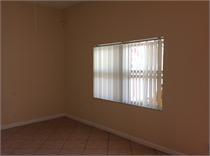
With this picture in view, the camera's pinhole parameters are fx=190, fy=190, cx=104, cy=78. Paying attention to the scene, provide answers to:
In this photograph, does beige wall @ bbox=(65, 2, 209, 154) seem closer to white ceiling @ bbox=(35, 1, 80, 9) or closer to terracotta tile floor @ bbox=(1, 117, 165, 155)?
terracotta tile floor @ bbox=(1, 117, 165, 155)

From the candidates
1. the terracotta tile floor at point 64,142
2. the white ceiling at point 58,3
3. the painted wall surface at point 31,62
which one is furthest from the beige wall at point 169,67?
the painted wall surface at point 31,62

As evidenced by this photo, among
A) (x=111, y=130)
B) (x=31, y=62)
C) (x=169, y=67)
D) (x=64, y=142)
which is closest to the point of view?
(x=169, y=67)

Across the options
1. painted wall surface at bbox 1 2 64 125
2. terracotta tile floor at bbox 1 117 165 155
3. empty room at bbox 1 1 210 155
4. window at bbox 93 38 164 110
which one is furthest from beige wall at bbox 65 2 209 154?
painted wall surface at bbox 1 2 64 125

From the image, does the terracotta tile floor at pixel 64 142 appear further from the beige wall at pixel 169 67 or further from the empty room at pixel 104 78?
the beige wall at pixel 169 67

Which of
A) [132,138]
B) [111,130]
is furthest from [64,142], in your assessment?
[132,138]

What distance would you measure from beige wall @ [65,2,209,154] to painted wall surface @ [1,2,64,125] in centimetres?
113

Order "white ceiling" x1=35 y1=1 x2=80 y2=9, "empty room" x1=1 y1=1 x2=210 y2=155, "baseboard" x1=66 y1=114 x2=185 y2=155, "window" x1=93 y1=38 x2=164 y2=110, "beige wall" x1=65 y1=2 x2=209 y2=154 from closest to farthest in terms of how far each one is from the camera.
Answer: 1. "beige wall" x1=65 y1=2 x2=209 y2=154
2. "empty room" x1=1 y1=1 x2=210 y2=155
3. "baseboard" x1=66 y1=114 x2=185 y2=155
4. "window" x1=93 y1=38 x2=164 y2=110
5. "white ceiling" x1=35 y1=1 x2=80 y2=9

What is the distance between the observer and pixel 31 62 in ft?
15.3

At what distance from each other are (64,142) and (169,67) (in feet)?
7.55

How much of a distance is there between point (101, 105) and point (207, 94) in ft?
7.34

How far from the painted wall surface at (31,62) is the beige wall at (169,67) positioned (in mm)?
1131

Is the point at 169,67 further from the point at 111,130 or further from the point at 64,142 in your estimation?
the point at 64,142

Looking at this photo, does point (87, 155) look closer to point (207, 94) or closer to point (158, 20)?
point (207, 94)

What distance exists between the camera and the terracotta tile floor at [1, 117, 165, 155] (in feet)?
10.4
